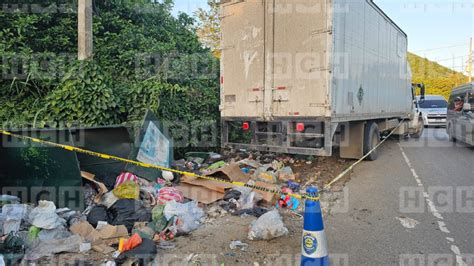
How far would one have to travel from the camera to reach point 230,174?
19.5ft

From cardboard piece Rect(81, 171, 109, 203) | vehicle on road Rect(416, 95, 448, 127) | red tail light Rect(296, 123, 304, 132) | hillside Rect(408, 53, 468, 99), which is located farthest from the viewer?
hillside Rect(408, 53, 468, 99)

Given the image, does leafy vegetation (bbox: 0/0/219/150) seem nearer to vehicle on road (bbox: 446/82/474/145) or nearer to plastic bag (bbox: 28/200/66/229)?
plastic bag (bbox: 28/200/66/229)

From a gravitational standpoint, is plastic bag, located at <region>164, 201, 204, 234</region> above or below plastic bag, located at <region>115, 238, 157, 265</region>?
above

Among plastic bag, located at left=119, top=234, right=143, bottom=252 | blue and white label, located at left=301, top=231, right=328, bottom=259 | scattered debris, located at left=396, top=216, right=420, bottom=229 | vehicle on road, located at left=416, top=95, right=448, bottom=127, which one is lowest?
scattered debris, located at left=396, top=216, right=420, bottom=229

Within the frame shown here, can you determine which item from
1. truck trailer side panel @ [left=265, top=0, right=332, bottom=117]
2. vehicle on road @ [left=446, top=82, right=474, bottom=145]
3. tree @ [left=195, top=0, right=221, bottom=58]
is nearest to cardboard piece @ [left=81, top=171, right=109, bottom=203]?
truck trailer side panel @ [left=265, top=0, right=332, bottom=117]

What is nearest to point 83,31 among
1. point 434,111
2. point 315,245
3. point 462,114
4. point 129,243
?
point 129,243

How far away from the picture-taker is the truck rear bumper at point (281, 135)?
20.3ft

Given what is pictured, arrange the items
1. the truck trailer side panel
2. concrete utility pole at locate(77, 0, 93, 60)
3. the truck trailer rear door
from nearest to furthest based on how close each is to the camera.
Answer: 1. the truck trailer side panel
2. the truck trailer rear door
3. concrete utility pole at locate(77, 0, 93, 60)

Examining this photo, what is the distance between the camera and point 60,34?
8367mm

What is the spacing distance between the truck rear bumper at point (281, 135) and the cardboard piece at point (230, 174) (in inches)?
41.4

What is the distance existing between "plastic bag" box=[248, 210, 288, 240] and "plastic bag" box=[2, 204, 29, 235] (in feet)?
8.75

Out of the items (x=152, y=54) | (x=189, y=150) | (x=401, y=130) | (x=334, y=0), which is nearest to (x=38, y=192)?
(x=189, y=150)

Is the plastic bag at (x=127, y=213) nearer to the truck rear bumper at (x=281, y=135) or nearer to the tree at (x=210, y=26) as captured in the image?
the truck rear bumper at (x=281, y=135)

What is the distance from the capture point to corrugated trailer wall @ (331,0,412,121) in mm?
6367
